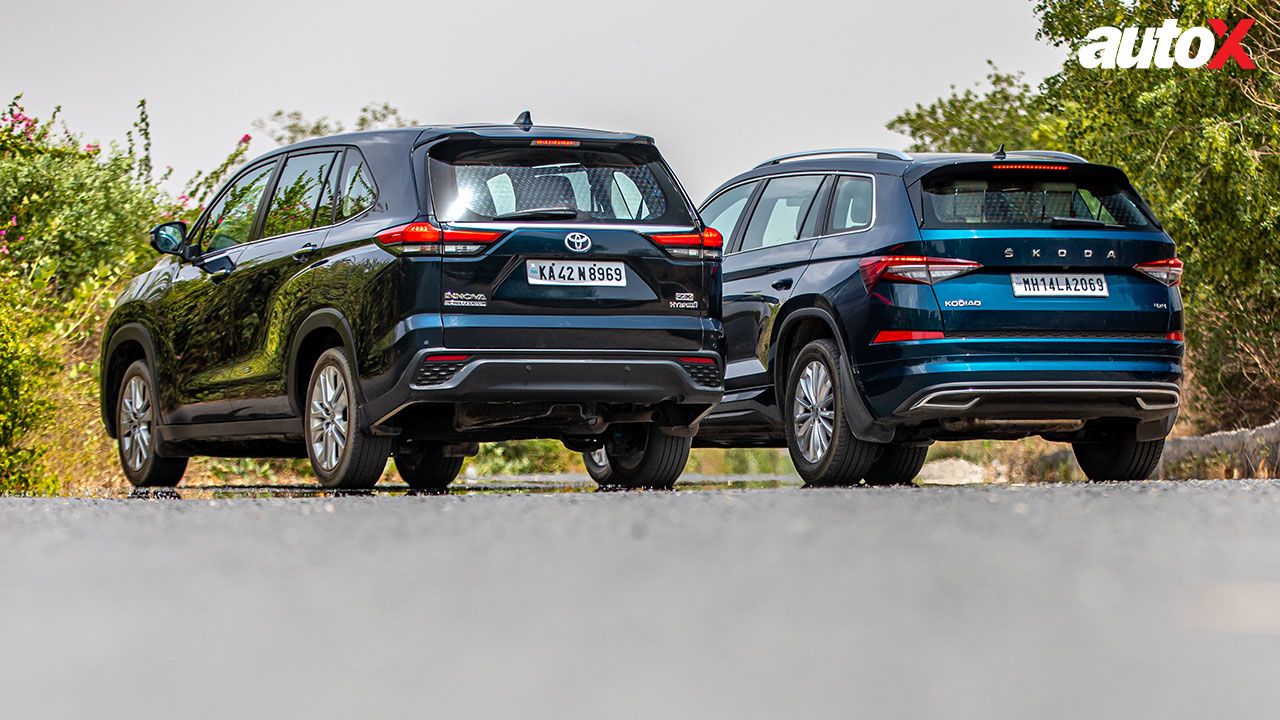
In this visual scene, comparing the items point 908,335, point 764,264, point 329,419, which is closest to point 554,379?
point 329,419

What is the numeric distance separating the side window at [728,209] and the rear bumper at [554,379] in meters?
3.03

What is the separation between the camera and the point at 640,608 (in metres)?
6.57

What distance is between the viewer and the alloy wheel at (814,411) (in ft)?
39.0

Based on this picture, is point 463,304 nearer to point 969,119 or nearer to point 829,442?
point 829,442

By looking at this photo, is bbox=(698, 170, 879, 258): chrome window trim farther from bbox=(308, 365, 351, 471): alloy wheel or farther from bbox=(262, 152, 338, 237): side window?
bbox=(308, 365, 351, 471): alloy wheel

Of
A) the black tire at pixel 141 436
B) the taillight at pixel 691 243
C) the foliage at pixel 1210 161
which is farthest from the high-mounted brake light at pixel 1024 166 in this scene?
the foliage at pixel 1210 161

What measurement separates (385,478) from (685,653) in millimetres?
12662

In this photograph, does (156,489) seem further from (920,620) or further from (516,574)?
(920,620)

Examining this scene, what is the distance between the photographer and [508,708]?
5.03m

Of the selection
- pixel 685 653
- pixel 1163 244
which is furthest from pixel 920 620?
pixel 1163 244

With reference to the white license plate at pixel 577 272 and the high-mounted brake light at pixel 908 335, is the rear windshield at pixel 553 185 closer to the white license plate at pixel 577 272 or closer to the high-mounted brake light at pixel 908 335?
the white license plate at pixel 577 272

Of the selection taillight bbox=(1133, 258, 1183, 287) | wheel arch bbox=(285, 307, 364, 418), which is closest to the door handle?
wheel arch bbox=(285, 307, 364, 418)

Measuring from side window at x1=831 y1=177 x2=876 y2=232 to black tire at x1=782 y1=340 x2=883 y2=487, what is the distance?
0.74 meters

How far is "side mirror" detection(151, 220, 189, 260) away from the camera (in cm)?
1191
